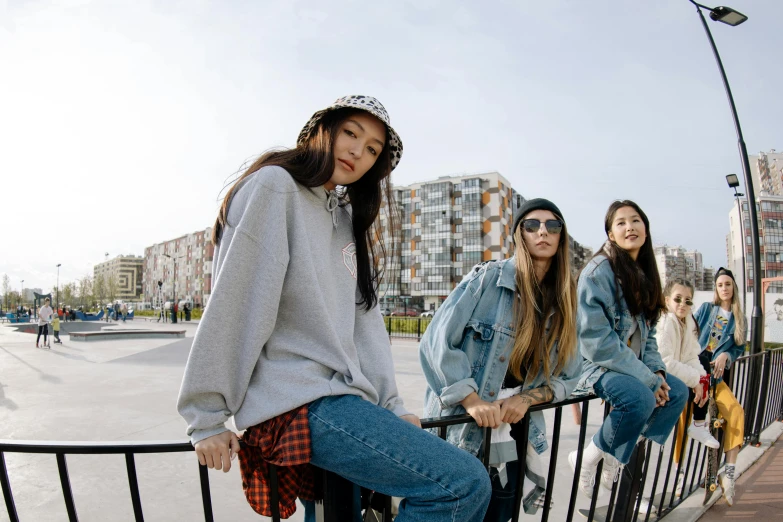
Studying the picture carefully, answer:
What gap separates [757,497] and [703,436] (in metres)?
0.70

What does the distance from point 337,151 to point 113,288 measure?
96.3 meters

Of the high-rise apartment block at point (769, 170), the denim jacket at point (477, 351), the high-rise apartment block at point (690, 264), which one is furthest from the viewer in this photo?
the high-rise apartment block at point (690, 264)

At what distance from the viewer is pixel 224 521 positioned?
300cm

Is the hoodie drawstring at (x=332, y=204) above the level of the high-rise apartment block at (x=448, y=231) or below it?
below

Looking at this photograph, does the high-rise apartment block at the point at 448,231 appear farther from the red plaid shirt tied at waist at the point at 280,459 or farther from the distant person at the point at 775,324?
the red plaid shirt tied at waist at the point at 280,459

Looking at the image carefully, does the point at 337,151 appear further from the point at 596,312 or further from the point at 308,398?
the point at 596,312

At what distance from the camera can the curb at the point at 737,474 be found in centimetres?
309

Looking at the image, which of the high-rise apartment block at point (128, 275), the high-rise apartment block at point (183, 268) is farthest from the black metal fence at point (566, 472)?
the high-rise apartment block at point (128, 275)

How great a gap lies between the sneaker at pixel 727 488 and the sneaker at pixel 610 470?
4.92 feet

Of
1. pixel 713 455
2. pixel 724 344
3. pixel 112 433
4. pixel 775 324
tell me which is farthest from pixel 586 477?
pixel 775 324

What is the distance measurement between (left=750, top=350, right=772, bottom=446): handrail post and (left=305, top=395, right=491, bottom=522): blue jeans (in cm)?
509

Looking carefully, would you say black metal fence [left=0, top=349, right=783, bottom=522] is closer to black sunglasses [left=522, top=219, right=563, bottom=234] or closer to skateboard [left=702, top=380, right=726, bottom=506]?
skateboard [left=702, top=380, right=726, bottom=506]

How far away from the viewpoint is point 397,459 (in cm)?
120

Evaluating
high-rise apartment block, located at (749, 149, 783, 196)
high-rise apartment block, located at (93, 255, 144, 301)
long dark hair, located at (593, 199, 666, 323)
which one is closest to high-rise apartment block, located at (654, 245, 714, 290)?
high-rise apartment block, located at (749, 149, 783, 196)
